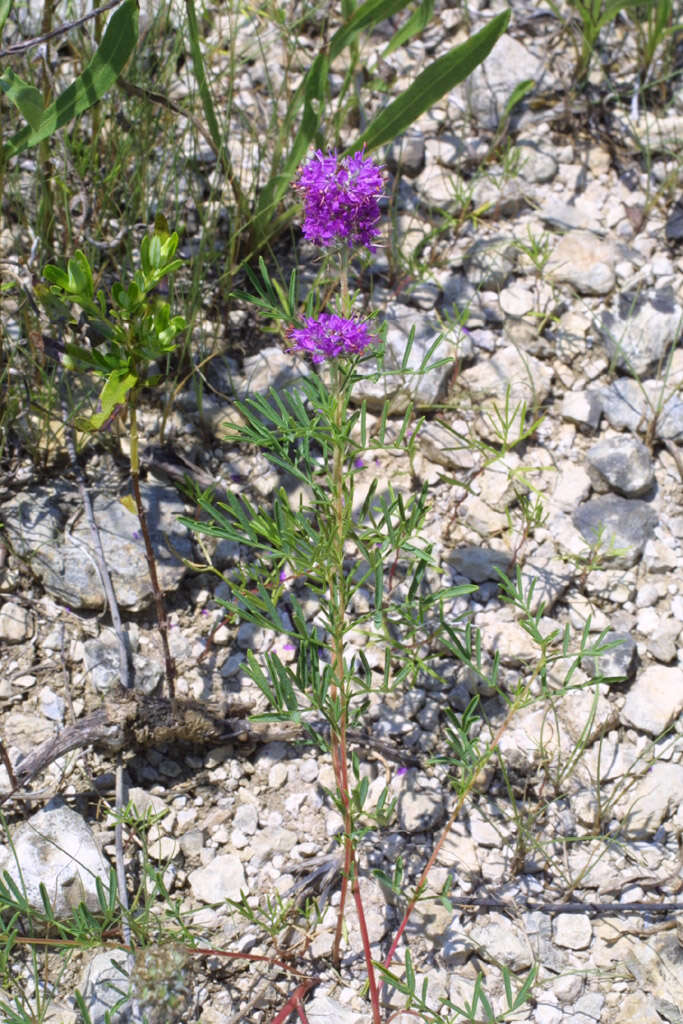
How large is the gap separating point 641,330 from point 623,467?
541 mm

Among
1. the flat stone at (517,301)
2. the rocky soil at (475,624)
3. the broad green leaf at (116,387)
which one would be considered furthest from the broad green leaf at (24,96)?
the flat stone at (517,301)

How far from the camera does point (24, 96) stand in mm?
2451

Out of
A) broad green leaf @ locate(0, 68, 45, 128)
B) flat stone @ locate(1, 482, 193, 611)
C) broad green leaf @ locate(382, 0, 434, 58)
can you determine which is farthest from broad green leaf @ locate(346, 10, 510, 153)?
flat stone @ locate(1, 482, 193, 611)

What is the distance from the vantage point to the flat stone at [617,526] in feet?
9.16

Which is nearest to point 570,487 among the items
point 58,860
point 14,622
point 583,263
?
point 583,263

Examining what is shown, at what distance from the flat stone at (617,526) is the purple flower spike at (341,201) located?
3.84 feet

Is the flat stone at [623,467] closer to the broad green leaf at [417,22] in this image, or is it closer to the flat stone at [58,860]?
the broad green leaf at [417,22]

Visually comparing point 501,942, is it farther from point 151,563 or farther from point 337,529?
point 151,563

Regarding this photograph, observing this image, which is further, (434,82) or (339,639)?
(434,82)

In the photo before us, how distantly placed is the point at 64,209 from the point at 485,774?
1.94m

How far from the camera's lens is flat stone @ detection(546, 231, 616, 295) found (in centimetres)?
331

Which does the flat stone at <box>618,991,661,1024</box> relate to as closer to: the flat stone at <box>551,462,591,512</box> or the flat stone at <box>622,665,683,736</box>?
the flat stone at <box>622,665,683,736</box>

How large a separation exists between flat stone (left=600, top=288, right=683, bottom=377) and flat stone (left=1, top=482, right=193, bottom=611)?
1428 millimetres

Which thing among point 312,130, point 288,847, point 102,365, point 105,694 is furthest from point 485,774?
point 312,130
